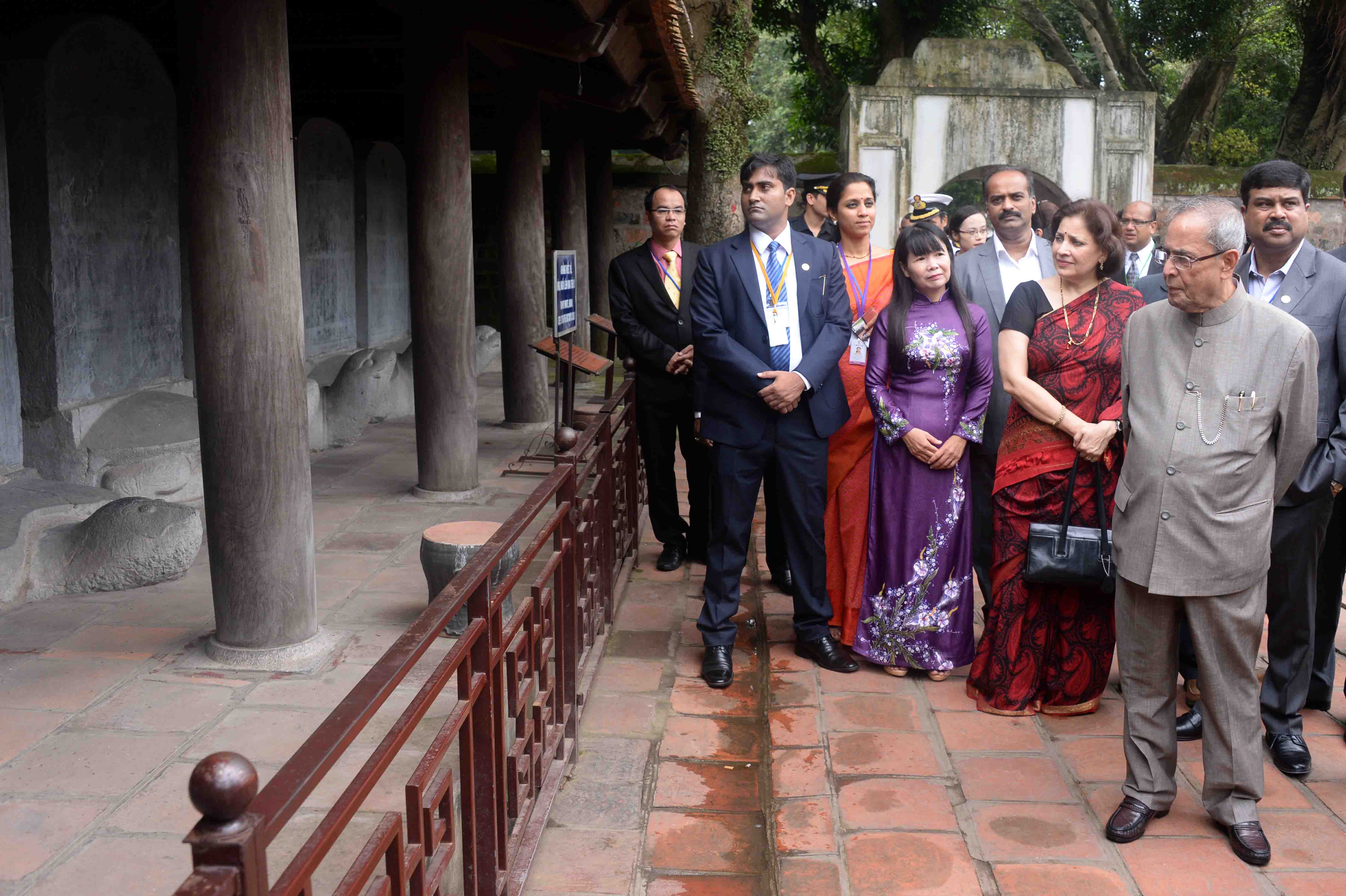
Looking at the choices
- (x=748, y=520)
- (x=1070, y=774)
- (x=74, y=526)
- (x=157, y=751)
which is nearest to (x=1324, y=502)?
(x=1070, y=774)

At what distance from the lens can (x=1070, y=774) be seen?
3.60m

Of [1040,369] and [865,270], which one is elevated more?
[865,270]

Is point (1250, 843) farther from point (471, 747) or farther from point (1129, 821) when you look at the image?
point (471, 747)

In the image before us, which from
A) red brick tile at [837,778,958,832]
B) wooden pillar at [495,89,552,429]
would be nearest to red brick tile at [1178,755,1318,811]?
red brick tile at [837,778,958,832]

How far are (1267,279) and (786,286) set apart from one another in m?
1.57

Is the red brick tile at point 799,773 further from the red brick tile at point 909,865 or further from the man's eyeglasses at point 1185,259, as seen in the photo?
the man's eyeglasses at point 1185,259

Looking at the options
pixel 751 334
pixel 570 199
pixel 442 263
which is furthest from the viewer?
pixel 570 199

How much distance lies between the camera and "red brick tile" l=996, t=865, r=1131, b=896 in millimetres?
2930

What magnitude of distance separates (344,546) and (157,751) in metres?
2.39

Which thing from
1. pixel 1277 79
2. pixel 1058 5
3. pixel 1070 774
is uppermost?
pixel 1058 5

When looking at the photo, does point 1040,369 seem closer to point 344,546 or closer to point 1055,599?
point 1055,599

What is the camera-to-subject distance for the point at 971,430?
14.0ft

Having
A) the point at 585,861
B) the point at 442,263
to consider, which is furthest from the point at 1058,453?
the point at 442,263

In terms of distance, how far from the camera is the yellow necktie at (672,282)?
5676 millimetres
